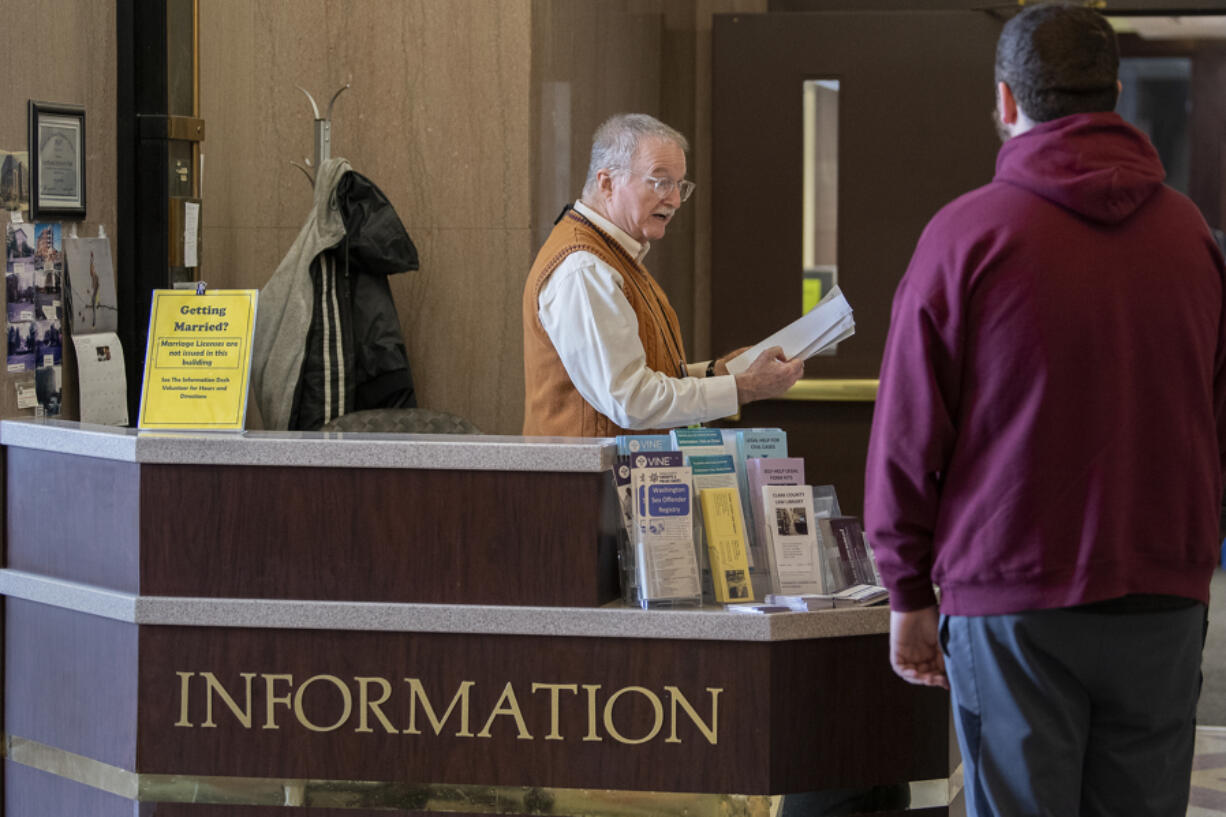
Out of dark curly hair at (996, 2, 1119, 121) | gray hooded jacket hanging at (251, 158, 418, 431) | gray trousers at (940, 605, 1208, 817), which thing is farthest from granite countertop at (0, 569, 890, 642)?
gray hooded jacket hanging at (251, 158, 418, 431)

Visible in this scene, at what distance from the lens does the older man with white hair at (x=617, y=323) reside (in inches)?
105

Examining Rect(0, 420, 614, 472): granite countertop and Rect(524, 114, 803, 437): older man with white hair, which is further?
Rect(524, 114, 803, 437): older man with white hair

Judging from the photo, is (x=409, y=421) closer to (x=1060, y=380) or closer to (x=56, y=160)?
(x=56, y=160)

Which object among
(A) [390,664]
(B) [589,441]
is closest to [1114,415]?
(B) [589,441]

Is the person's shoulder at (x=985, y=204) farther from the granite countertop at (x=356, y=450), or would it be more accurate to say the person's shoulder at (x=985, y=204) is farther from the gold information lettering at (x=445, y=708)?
the gold information lettering at (x=445, y=708)

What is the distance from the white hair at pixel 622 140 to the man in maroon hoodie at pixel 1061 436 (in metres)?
1.12

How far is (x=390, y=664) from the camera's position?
239 cm

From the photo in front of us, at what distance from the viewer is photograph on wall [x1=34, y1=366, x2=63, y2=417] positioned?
3.04 metres

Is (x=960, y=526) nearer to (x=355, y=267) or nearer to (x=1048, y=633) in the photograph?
(x=1048, y=633)

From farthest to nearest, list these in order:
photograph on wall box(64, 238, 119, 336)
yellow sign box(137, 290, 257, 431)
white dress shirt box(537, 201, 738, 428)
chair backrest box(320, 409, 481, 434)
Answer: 1. chair backrest box(320, 409, 481, 434)
2. photograph on wall box(64, 238, 119, 336)
3. white dress shirt box(537, 201, 738, 428)
4. yellow sign box(137, 290, 257, 431)

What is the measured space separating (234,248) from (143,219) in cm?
49

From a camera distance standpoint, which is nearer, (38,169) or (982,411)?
(982,411)

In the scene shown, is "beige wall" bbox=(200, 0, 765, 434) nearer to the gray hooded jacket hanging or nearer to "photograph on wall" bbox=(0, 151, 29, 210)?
the gray hooded jacket hanging

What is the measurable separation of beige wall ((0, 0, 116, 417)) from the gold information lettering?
925 mm
